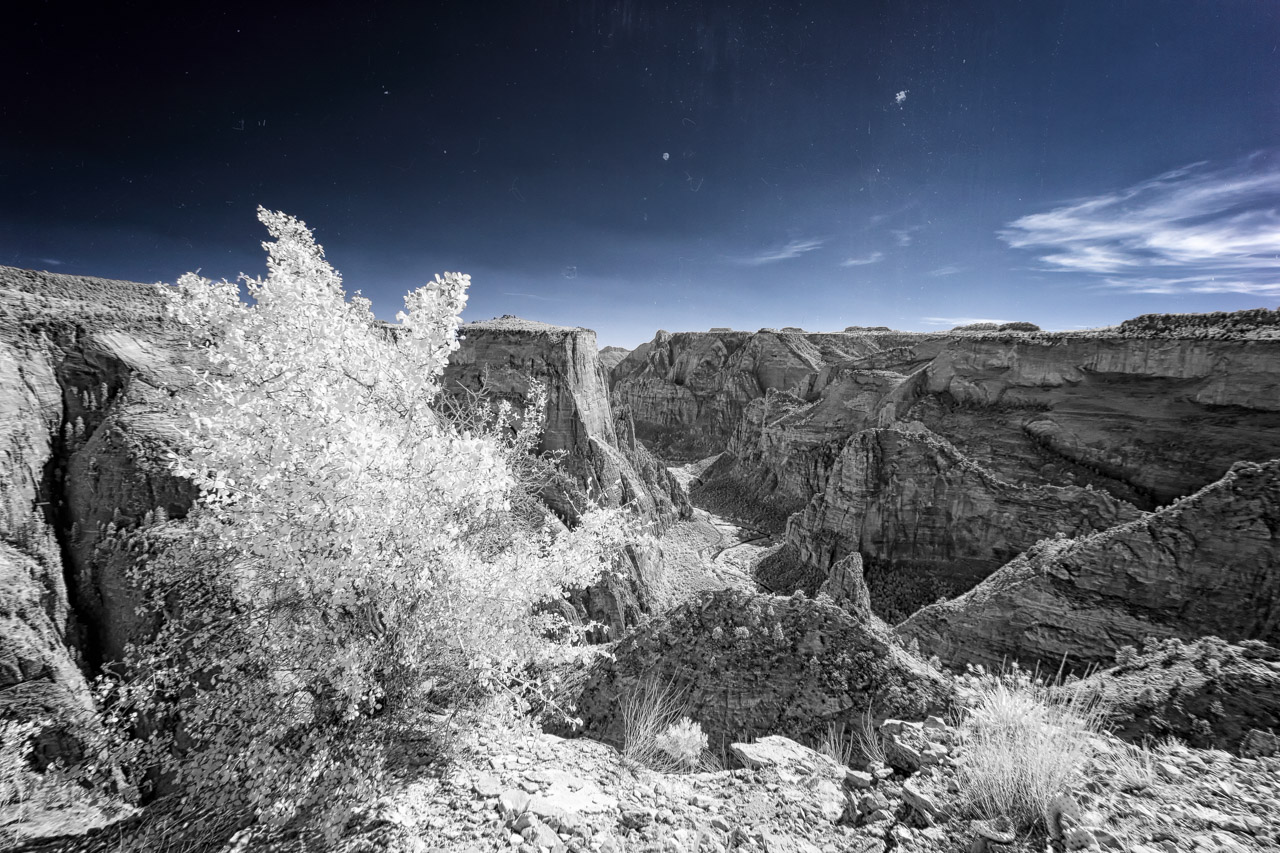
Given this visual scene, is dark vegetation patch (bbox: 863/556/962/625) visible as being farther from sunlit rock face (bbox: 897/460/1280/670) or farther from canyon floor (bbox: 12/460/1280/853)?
canyon floor (bbox: 12/460/1280/853)

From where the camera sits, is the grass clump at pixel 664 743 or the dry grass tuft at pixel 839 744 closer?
the grass clump at pixel 664 743

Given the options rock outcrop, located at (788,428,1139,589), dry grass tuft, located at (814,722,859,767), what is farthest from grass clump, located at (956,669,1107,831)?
rock outcrop, located at (788,428,1139,589)

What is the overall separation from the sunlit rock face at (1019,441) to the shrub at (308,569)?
18072 millimetres

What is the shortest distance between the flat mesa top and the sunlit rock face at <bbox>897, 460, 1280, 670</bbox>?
66.3ft

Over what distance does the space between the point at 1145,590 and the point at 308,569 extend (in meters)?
16.3

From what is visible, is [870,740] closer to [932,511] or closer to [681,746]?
[681,746]

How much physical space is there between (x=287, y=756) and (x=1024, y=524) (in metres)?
21.0

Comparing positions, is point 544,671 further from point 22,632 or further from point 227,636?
point 22,632

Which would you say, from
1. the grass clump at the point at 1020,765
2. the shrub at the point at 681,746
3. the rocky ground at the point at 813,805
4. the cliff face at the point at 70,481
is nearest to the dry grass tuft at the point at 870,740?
the rocky ground at the point at 813,805

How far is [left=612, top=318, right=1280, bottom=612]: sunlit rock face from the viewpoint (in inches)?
671

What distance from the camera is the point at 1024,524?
16.0 metres

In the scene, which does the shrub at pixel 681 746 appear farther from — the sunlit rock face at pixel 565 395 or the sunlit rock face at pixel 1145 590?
the sunlit rock face at pixel 565 395

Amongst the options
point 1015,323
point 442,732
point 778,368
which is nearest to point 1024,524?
point 442,732

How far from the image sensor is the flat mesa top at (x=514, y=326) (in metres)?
23.5
